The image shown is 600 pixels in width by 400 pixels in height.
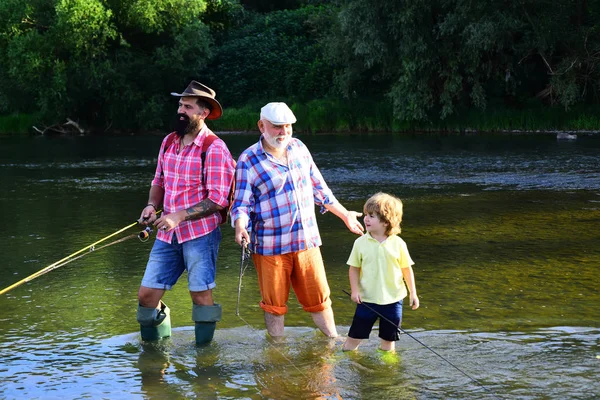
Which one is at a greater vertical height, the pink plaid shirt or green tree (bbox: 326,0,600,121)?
green tree (bbox: 326,0,600,121)

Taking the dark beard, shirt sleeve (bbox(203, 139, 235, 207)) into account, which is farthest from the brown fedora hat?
shirt sleeve (bbox(203, 139, 235, 207))

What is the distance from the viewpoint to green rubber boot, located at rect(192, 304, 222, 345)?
6.28 m

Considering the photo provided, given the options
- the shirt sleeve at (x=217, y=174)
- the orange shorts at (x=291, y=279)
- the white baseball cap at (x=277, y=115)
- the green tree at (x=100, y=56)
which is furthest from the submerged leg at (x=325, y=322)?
the green tree at (x=100, y=56)

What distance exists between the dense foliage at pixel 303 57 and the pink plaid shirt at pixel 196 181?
2646 cm

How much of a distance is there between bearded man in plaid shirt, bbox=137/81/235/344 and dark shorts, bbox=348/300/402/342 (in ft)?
3.15

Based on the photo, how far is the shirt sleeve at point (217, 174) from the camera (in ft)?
19.9

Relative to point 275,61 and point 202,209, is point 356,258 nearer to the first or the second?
point 202,209

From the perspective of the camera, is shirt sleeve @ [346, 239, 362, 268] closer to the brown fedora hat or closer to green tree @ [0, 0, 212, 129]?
the brown fedora hat

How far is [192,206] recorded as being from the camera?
607 cm

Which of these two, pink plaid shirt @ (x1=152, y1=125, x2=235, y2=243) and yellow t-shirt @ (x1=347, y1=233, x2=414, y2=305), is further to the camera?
pink plaid shirt @ (x1=152, y1=125, x2=235, y2=243)

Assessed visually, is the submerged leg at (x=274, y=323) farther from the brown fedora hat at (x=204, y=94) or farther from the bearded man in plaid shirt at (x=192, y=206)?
the brown fedora hat at (x=204, y=94)

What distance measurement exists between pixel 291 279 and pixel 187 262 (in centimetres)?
73

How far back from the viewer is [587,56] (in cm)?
3325

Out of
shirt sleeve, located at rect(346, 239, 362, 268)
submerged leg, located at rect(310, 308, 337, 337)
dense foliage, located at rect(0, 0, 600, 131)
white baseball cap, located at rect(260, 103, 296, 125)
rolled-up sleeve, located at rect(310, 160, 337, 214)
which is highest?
dense foliage, located at rect(0, 0, 600, 131)
